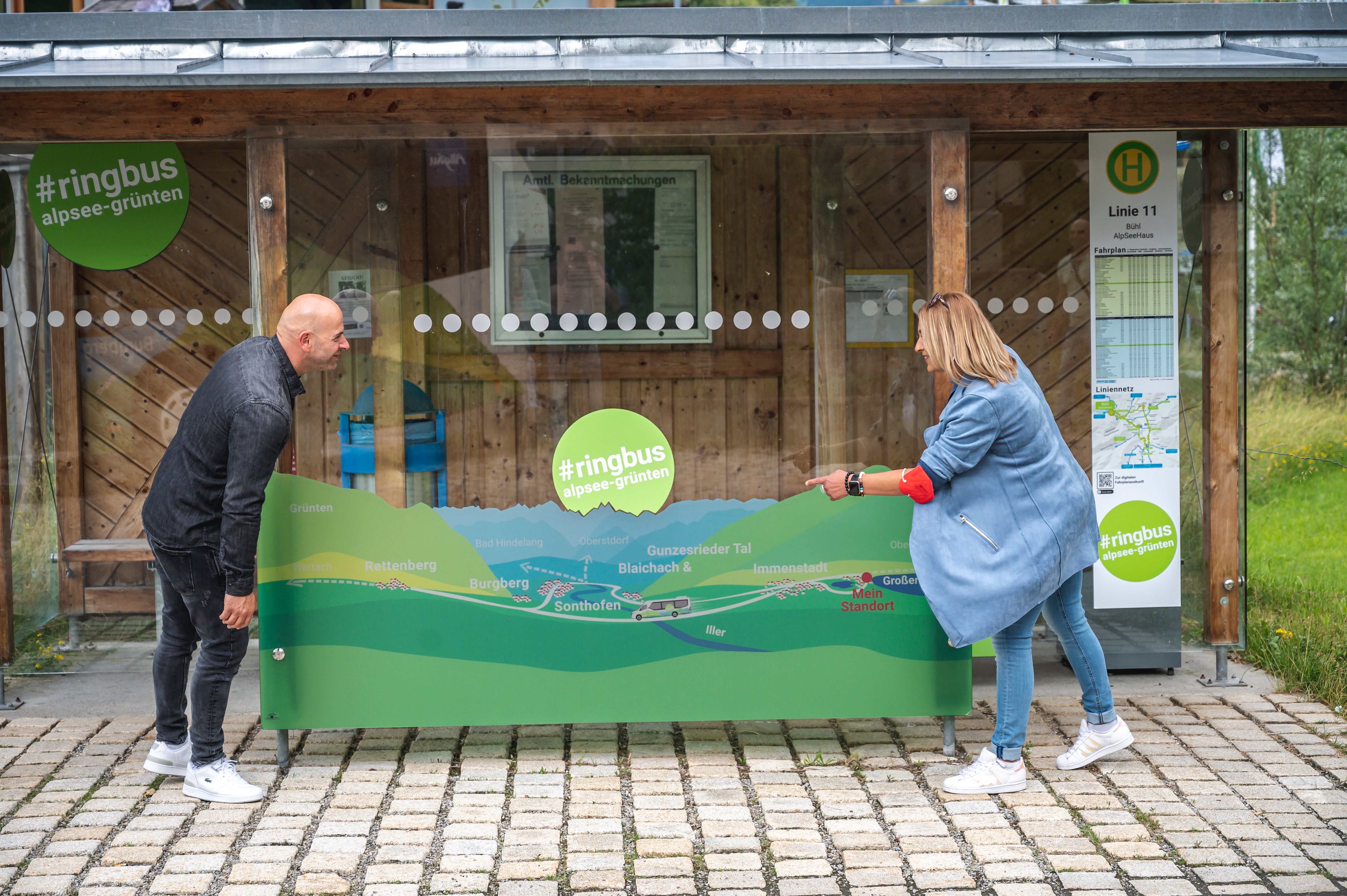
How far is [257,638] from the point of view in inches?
195

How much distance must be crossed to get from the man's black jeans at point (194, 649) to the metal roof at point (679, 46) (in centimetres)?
181

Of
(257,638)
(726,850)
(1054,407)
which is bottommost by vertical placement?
(726,850)

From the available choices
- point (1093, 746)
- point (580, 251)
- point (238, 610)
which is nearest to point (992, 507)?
point (1093, 746)

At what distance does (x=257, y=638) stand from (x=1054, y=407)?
13.2 feet

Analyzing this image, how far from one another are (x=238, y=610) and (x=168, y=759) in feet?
2.82

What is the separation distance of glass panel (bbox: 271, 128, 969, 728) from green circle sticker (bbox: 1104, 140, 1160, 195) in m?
1.42

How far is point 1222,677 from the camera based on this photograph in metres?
5.89

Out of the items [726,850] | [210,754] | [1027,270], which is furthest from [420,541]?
[1027,270]

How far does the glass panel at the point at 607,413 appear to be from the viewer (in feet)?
15.4

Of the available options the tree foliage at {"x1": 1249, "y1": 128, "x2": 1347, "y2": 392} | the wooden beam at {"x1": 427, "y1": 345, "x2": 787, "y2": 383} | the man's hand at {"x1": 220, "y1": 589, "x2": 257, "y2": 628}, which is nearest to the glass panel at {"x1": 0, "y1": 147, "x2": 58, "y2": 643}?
the man's hand at {"x1": 220, "y1": 589, "x2": 257, "y2": 628}

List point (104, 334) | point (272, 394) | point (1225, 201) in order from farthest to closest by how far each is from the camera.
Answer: point (104, 334) → point (1225, 201) → point (272, 394)

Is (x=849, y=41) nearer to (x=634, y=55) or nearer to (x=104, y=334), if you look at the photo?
(x=634, y=55)

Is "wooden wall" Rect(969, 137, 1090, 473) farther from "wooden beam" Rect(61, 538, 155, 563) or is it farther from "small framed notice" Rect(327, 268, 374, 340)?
"wooden beam" Rect(61, 538, 155, 563)

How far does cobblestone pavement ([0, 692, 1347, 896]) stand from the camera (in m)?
3.71
